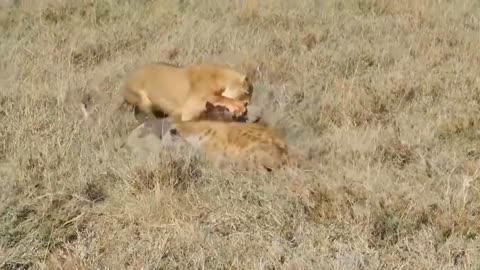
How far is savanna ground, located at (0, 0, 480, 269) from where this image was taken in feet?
10.6


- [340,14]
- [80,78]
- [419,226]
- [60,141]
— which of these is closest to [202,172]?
[60,141]

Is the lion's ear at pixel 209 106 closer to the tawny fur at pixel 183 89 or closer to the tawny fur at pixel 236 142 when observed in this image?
the tawny fur at pixel 183 89

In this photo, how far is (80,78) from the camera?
5762 millimetres

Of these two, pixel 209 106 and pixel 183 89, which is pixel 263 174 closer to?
pixel 209 106

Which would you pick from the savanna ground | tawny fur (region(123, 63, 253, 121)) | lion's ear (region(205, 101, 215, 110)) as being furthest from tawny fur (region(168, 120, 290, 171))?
tawny fur (region(123, 63, 253, 121))

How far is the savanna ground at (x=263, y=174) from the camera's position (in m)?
3.22

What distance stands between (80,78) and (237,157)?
2.13 meters

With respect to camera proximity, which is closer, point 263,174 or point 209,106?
point 263,174

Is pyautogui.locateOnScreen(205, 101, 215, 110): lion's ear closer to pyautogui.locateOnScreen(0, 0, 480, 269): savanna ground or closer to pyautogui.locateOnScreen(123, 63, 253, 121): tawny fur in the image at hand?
pyautogui.locateOnScreen(123, 63, 253, 121): tawny fur

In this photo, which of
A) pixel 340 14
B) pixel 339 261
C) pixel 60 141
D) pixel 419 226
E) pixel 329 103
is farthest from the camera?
pixel 340 14

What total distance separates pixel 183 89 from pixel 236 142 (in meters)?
0.99

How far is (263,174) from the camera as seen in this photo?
3.89 meters

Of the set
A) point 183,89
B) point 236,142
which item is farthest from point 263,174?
point 183,89

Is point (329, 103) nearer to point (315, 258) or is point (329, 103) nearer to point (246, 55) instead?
point (246, 55)
